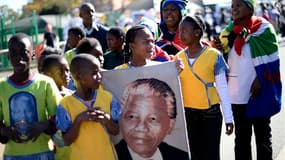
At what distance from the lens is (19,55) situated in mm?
3992

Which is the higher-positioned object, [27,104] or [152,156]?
[27,104]

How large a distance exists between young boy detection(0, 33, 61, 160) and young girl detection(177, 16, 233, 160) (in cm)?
143

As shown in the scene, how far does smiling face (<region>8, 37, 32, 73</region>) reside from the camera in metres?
3.97

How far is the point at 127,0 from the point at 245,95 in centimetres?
10188

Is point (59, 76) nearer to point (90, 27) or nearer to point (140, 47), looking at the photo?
point (140, 47)

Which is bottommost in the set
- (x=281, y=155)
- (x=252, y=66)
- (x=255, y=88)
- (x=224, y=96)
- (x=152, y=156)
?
(x=281, y=155)

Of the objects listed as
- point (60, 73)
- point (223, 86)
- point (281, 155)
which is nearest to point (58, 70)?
point (60, 73)

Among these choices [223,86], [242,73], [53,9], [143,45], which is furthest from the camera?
[53,9]

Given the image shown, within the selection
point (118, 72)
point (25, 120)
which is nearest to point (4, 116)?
point (25, 120)

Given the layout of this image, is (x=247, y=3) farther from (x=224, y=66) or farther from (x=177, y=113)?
(x=177, y=113)

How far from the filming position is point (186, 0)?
5.87 metres

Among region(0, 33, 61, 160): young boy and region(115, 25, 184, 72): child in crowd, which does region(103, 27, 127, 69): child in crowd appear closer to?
region(115, 25, 184, 72): child in crowd

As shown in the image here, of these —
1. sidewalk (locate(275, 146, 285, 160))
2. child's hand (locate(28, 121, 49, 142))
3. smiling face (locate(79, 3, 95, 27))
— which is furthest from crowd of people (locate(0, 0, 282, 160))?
smiling face (locate(79, 3, 95, 27))

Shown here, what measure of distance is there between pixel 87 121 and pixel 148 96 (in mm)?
688
